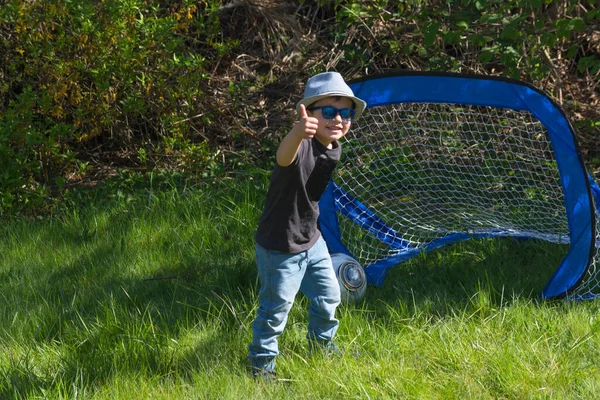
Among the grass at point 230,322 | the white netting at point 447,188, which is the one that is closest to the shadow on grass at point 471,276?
the grass at point 230,322

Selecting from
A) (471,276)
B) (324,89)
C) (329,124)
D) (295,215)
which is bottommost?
(471,276)

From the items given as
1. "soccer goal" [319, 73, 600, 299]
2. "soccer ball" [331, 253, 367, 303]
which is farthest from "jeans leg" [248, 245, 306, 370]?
"soccer goal" [319, 73, 600, 299]

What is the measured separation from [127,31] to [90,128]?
0.93 m

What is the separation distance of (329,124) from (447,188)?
5.82 ft

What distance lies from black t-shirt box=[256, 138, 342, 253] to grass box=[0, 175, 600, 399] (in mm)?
562

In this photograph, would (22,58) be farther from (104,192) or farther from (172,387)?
(172,387)

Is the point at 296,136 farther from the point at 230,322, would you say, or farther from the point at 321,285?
the point at 230,322

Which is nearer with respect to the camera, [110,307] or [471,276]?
[110,307]

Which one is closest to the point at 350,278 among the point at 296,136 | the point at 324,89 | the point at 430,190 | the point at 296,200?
the point at 430,190

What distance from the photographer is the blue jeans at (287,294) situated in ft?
11.7

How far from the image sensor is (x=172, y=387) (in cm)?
360

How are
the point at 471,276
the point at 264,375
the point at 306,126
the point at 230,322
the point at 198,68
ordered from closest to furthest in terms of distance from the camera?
1. the point at 306,126
2. the point at 264,375
3. the point at 230,322
4. the point at 471,276
5. the point at 198,68

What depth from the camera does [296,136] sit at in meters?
3.25

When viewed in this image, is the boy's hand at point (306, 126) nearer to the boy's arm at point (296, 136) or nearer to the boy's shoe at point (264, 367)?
the boy's arm at point (296, 136)
